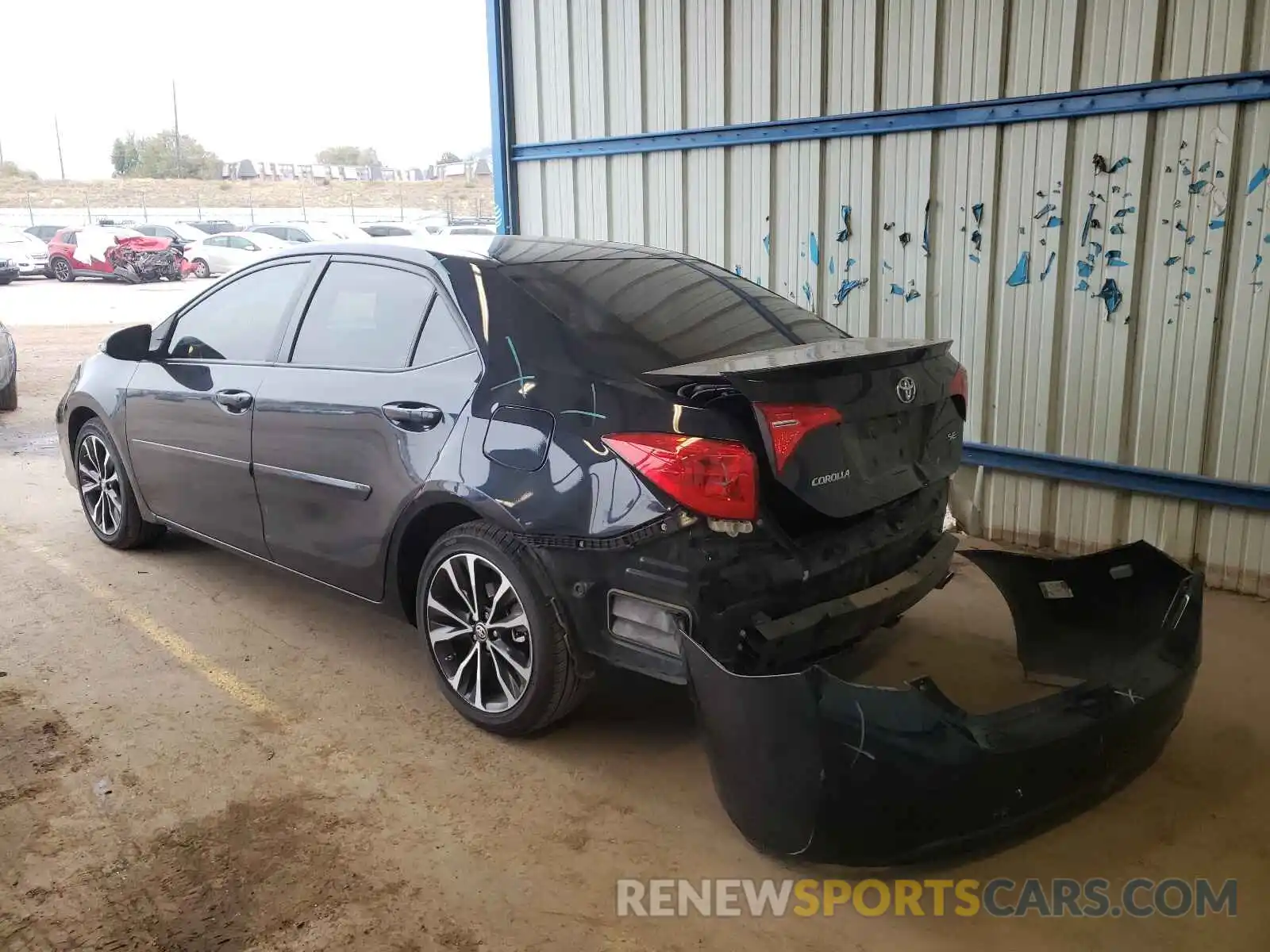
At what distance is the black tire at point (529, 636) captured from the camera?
3047 millimetres

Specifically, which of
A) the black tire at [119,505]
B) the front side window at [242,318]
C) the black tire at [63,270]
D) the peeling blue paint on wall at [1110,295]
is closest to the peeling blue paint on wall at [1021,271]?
the peeling blue paint on wall at [1110,295]

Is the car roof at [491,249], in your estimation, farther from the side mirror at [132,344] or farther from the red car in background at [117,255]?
the red car in background at [117,255]

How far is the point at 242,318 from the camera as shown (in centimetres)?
434

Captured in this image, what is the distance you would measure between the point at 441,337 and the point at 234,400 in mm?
1206

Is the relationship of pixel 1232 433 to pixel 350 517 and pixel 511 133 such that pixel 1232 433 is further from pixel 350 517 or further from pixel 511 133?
pixel 511 133

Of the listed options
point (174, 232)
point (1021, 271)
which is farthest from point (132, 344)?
point (174, 232)

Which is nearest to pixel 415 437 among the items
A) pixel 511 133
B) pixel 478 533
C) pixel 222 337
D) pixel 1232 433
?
pixel 478 533

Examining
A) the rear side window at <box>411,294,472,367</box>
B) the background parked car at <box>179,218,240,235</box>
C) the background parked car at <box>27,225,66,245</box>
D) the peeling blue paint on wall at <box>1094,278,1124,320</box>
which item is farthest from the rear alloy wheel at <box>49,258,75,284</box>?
the peeling blue paint on wall at <box>1094,278,1124,320</box>

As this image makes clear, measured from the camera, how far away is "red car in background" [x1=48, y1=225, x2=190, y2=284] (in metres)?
23.7

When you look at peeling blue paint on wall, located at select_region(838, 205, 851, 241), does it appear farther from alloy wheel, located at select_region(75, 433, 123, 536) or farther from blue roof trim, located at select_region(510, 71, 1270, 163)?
alloy wheel, located at select_region(75, 433, 123, 536)

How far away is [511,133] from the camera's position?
7.70m

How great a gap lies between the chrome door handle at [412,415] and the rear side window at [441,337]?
0.51 ft

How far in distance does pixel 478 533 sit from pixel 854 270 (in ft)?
11.1

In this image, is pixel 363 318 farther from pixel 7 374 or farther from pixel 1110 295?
pixel 7 374
